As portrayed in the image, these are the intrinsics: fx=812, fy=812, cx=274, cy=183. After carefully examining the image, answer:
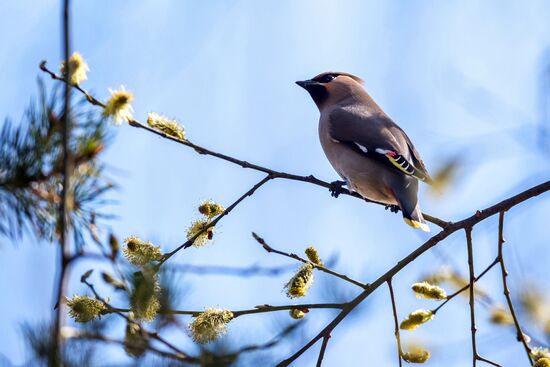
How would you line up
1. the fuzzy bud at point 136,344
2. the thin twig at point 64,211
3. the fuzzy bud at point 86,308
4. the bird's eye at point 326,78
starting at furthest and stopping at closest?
the bird's eye at point 326,78 < the fuzzy bud at point 86,308 < the fuzzy bud at point 136,344 < the thin twig at point 64,211

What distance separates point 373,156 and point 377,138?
27cm

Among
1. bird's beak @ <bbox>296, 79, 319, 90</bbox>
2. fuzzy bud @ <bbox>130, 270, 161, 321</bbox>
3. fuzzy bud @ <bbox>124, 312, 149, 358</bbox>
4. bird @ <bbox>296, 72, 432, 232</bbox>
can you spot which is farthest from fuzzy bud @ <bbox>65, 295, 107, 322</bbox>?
bird's beak @ <bbox>296, 79, 319, 90</bbox>

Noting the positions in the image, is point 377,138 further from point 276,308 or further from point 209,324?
point 209,324

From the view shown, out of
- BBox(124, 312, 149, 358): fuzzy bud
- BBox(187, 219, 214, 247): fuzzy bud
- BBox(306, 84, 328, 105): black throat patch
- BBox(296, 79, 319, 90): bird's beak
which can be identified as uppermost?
BBox(296, 79, 319, 90): bird's beak

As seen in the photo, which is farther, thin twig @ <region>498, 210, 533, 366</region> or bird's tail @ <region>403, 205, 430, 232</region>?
bird's tail @ <region>403, 205, 430, 232</region>

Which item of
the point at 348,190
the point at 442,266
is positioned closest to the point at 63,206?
the point at 442,266

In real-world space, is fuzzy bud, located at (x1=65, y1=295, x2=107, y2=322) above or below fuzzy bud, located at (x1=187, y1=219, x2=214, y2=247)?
below

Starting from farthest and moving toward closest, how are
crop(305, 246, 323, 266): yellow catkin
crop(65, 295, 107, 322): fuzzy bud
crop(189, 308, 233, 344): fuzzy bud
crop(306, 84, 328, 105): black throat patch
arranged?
crop(306, 84, 328, 105): black throat patch
crop(305, 246, 323, 266): yellow catkin
crop(189, 308, 233, 344): fuzzy bud
crop(65, 295, 107, 322): fuzzy bud

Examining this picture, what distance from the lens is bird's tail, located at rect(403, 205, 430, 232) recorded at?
15.0 feet

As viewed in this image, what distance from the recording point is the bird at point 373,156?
16.4 feet

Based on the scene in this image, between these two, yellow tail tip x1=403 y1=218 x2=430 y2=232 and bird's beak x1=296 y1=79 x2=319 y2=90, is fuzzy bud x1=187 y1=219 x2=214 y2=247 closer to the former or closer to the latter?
yellow tail tip x1=403 y1=218 x2=430 y2=232

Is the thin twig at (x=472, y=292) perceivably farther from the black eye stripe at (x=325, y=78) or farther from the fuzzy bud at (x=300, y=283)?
the black eye stripe at (x=325, y=78)

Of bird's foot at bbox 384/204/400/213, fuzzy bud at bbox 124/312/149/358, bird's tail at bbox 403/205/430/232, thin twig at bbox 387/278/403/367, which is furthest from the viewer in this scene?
bird's foot at bbox 384/204/400/213

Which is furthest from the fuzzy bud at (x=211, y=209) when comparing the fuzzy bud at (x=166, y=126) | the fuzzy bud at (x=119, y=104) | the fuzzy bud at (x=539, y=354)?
the fuzzy bud at (x=539, y=354)
